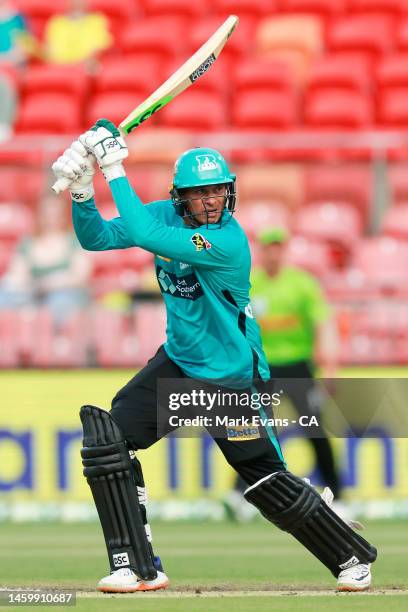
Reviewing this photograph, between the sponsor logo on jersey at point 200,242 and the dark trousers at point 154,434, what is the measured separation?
0.56 metres

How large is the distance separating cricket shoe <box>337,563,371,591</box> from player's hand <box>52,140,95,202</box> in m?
1.83

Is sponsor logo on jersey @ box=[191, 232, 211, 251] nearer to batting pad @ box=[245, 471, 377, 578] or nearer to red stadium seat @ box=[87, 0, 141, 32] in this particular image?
batting pad @ box=[245, 471, 377, 578]

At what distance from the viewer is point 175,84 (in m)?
5.88

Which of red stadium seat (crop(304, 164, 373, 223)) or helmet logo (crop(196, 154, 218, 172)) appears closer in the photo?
helmet logo (crop(196, 154, 218, 172))

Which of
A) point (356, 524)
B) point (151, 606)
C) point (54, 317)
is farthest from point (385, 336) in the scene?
point (151, 606)

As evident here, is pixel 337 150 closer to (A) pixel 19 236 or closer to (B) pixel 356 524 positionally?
(A) pixel 19 236

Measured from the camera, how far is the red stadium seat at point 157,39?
14.3m

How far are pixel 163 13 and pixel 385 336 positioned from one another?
636 cm

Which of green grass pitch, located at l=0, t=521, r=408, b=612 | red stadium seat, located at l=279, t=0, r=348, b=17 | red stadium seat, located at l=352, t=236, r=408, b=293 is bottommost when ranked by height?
green grass pitch, located at l=0, t=521, r=408, b=612

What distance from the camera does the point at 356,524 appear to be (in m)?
5.69

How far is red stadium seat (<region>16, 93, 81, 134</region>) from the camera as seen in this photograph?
44.1 feet

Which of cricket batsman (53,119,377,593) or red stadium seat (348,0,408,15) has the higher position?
red stadium seat (348,0,408,15)

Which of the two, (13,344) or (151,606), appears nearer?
(151,606)

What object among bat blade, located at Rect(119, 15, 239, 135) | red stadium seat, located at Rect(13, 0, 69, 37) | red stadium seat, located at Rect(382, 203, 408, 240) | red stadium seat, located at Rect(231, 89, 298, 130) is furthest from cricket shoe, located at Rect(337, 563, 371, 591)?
red stadium seat, located at Rect(13, 0, 69, 37)
